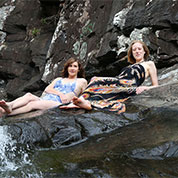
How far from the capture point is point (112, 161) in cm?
235

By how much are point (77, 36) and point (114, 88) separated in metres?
4.32

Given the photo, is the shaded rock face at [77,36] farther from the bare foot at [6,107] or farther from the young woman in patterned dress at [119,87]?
the bare foot at [6,107]

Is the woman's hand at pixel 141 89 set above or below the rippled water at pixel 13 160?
above

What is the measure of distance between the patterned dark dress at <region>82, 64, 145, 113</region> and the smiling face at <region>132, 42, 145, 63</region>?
32 cm

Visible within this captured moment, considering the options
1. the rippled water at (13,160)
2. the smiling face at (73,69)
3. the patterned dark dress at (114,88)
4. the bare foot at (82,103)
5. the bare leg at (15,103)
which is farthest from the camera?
the smiling face at (73,69)

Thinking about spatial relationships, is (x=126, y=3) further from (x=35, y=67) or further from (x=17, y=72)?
(x=17, y=72)

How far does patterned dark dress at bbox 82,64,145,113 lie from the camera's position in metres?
4.36

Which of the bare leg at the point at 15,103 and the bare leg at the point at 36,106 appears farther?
the bare leg at the point at 36,106

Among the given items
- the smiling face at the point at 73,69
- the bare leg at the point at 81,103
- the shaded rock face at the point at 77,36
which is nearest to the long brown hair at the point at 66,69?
the smiling face at the point at 73,69

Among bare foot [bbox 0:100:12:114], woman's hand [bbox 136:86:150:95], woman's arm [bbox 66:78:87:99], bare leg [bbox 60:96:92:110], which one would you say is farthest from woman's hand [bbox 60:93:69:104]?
woman's hand [bbox 136:86:150:95]

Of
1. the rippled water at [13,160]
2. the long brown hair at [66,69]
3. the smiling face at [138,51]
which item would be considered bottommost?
the rippled water at [13,160]

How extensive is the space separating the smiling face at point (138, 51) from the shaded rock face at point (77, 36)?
2.69ft

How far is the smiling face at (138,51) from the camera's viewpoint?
17.6 feet

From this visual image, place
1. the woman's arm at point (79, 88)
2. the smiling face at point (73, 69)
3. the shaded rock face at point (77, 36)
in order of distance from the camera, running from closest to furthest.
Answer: the woman's arm at point (79, 88)
the smiling face at point (73, 69)
the shaded rock face at point (77, 36)
